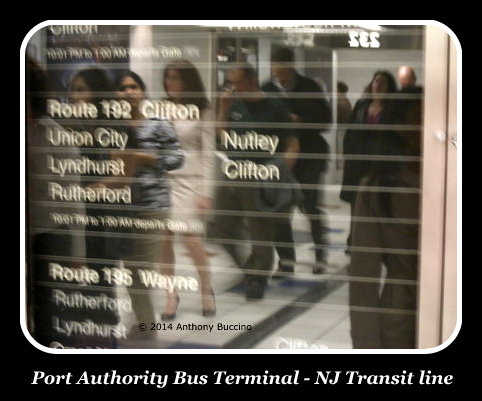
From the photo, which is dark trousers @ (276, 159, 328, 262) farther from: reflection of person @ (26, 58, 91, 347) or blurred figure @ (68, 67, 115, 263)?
reflection of person @ (26, 58, 91, 347)

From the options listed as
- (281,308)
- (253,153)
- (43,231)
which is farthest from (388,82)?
(43,231)

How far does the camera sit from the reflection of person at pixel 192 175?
2705 millimetres

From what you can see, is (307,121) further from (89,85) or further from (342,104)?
(89,85)

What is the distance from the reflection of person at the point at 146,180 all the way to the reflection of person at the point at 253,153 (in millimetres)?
195

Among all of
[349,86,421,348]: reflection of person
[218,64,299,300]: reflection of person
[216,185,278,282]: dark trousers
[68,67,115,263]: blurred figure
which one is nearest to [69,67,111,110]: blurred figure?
[68,67,115,263]: blurred figure

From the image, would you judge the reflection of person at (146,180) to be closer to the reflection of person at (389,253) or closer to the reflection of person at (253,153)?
the reflection of person at (253,153)

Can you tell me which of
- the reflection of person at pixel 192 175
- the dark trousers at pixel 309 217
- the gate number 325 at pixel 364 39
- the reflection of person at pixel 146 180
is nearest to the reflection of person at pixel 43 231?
the reflection of person at pixel 146 180

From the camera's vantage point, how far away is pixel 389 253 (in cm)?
271

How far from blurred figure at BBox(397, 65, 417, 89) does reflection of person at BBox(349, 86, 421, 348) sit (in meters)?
0.05

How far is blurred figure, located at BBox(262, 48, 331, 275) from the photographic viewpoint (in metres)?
2.67

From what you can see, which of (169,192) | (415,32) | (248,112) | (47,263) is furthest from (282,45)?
(47,263)

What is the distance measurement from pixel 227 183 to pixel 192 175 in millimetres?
125

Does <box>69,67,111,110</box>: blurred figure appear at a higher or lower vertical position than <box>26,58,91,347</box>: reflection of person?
higher

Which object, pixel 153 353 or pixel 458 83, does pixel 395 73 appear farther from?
pixel 153 353
